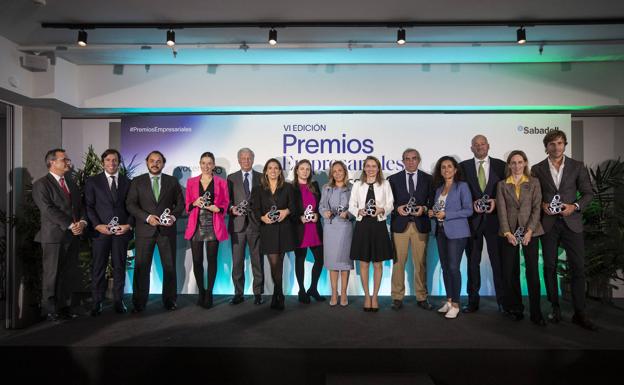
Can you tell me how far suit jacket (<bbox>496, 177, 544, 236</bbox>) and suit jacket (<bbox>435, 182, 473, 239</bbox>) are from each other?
0.35 m

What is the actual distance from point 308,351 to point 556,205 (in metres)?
3.03

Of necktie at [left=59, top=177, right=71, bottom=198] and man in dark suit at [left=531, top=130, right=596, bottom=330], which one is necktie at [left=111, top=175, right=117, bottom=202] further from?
man in dark suit at [left=531, top=130, right=596, bottom=330]

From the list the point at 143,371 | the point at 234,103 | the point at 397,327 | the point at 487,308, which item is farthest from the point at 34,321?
the point at 487,308

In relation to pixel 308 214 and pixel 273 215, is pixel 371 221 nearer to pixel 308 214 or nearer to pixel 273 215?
pixel 308 214

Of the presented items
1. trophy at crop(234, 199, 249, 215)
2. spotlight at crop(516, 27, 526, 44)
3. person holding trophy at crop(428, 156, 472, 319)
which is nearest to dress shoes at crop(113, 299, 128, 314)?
trophy at crop(234, 199, 249, 215)

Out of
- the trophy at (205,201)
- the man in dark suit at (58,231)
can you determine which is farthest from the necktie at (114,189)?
the trophy at (205,201)

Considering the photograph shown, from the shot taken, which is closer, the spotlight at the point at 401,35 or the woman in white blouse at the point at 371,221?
the spotlight at the point at 401,35

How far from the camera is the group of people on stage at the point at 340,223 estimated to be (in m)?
4.69

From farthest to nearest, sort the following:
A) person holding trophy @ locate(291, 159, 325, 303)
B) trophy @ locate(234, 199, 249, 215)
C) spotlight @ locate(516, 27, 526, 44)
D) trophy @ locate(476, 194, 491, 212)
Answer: trophy @ locate(234, 199, 249, 215), person holding trophy @ locate(291, 159, 325, 303), trophy @ locate(476, 194, 491, 212), spotlight @ locate(516, 27, 526, 44)

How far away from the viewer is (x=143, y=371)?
12.1 ft

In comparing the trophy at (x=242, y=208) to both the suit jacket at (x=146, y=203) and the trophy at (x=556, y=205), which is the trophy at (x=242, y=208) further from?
the trophy at (x=556, y=205)

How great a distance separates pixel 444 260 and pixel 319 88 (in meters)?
2.94

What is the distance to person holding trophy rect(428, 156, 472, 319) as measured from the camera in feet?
15.9

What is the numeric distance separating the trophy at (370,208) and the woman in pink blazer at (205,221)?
6.02 ft
